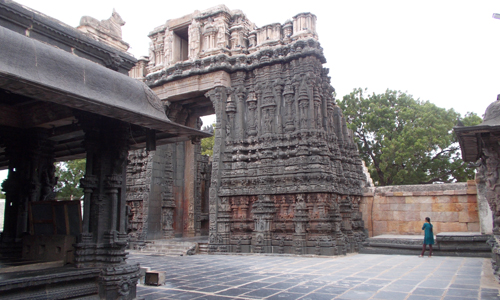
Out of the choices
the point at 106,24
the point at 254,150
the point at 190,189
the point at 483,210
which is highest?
the point at 106,24

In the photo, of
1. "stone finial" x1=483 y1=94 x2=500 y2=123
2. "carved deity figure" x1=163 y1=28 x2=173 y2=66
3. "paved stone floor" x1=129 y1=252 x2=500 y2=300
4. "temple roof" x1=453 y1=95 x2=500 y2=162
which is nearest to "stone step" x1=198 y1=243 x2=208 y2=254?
"paved stone floor" x1=129 y1=252 x2=500 y2=300

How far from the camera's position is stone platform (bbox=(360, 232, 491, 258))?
1154 cm

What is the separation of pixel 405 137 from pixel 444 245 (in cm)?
1393

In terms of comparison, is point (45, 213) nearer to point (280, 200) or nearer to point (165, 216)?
point (280, 200)

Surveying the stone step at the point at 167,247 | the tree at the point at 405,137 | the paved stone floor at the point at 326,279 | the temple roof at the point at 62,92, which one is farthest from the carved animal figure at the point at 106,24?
the tree at the point at 405,137

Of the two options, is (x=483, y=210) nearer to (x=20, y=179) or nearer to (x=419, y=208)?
(x=419, y=208)

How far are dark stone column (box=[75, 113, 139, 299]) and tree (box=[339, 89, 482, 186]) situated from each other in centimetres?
2152

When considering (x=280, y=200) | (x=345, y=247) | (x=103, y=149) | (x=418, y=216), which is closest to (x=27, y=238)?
(x=103, y=149)

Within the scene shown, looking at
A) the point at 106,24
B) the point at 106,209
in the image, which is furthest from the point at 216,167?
the point at 106,209

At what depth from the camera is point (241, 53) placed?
15.6 metres

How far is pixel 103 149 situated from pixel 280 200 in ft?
27.2

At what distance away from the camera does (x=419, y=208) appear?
47.8 feet

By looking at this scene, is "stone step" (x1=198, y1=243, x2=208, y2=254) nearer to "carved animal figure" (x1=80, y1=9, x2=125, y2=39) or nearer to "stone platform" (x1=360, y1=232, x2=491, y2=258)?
"stone platform" (x1=360, y1=232, x2=491, y2=258)

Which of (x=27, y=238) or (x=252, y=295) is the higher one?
(x=27, y=238)
